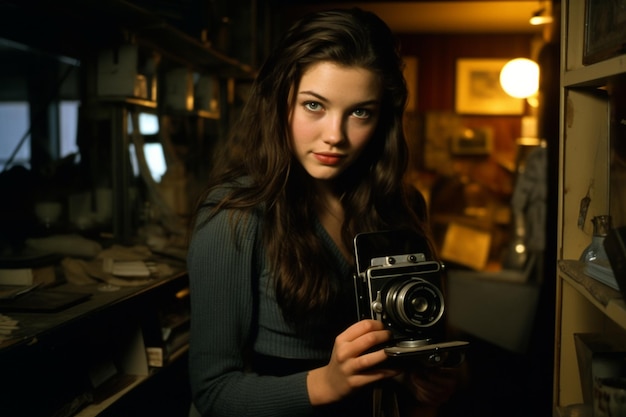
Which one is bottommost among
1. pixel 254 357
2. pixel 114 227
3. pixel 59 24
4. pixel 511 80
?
pixel 254 357

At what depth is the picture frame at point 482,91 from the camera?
19.4 ft

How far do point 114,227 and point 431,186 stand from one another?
13.7ft

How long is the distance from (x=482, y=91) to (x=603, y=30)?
5.21 meters

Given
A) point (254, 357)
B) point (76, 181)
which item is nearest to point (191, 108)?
point (76, 181)

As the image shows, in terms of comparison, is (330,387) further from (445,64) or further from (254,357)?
(445,64)

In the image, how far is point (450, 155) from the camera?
595 cm

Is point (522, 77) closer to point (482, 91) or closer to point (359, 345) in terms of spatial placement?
point (482, 91)

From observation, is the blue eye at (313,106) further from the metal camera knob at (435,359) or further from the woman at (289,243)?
the metal camera knob at (435,359)

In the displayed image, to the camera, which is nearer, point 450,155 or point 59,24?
point 59,24

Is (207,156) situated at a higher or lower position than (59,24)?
lower

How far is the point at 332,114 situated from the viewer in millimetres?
1115

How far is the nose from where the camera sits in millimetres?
1108

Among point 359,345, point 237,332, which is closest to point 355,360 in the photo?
point 359,345

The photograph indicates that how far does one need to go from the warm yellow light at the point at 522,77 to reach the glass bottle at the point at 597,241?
388 cm
